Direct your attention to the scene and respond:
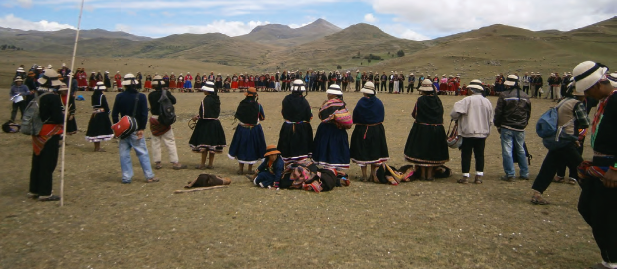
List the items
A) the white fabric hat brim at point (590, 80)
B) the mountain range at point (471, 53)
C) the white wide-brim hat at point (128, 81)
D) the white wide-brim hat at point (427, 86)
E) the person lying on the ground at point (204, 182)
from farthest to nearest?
the mountain range at point (471, 53) → the white wide-brim hat at point (427, 86) → the white wide-brim hat at point (128, 81) → the person lying on the ground at point (204, 182) → the white fabric hat brim at point (590, 80)

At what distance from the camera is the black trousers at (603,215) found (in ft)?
13.2

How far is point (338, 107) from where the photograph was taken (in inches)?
312

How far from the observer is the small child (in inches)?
294

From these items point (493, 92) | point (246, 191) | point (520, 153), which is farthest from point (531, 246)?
point (493, 92)

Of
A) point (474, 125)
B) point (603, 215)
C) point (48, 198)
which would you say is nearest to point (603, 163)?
point (603, 215)

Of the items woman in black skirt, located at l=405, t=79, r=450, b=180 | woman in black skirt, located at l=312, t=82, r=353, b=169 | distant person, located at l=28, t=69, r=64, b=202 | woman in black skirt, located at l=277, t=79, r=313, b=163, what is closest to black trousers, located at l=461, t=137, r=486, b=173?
woman in black skirt, located at l=405, t=79, r=450, b=180

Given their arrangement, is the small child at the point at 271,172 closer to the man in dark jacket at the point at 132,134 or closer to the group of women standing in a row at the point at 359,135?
the group of women standing in a row at the point at 359,135

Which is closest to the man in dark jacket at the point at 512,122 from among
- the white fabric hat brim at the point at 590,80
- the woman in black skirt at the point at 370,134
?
the woman in black skirt at the point at 370,134

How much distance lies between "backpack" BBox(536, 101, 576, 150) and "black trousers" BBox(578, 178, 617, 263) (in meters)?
2.41

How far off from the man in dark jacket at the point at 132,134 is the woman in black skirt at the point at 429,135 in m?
4.81

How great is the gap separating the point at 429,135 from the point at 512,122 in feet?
4.91

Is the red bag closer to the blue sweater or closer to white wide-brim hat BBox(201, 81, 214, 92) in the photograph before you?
the blue sweater

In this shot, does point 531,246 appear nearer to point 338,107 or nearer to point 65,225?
point 338,107

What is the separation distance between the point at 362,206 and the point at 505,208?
6.71 ft
